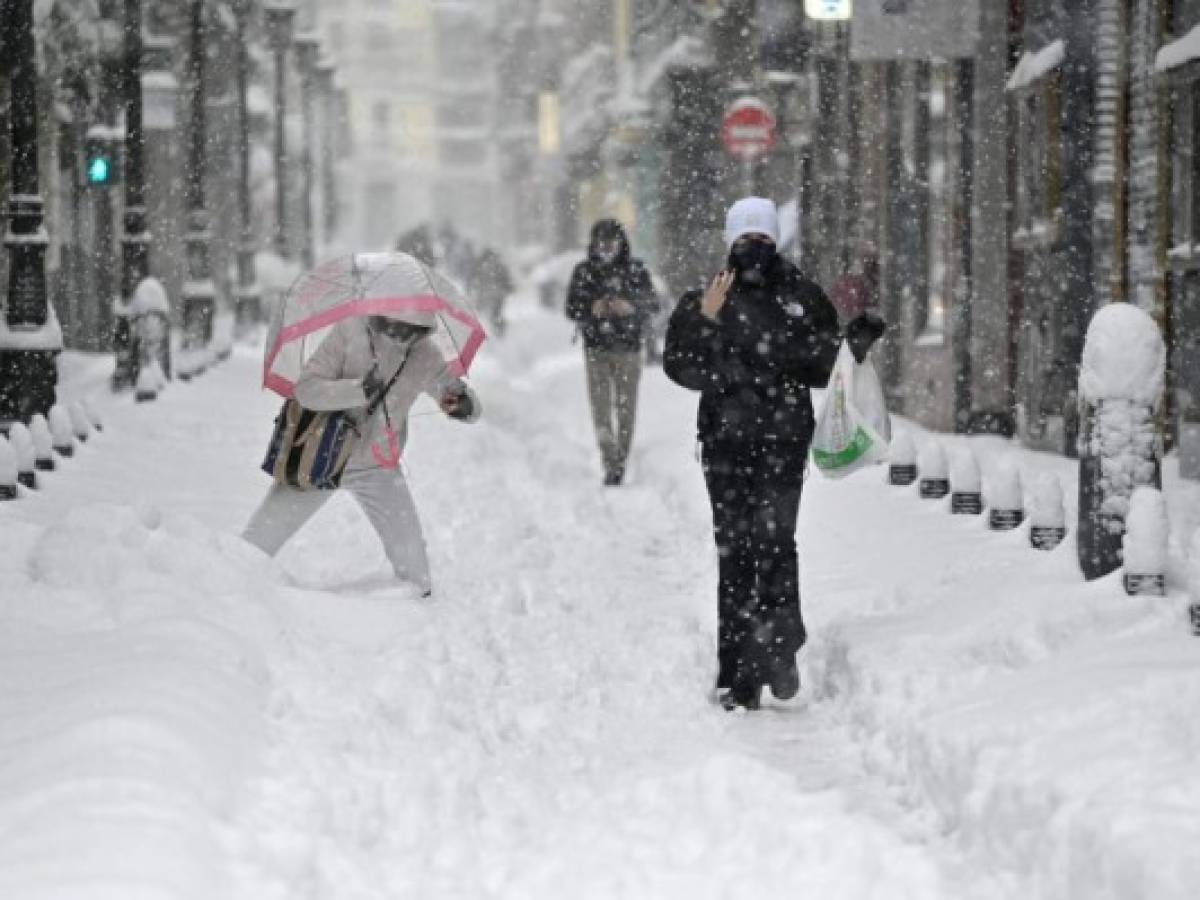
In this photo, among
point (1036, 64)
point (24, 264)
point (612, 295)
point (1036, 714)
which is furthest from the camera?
point (1036, 64)

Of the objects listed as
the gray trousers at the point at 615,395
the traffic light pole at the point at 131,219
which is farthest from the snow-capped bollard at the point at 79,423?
the traffic light pole at the point at 131,219

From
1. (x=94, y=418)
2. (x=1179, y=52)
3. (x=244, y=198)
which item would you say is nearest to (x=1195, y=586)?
(x=1179, y=52)

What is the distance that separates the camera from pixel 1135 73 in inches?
593

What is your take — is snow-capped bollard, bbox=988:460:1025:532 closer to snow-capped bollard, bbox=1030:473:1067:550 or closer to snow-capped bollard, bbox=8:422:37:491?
snow-capped bollard, bbox=1030:473:1067:550

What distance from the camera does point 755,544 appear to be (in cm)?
801

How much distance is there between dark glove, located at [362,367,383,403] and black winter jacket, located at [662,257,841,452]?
195 centimetres

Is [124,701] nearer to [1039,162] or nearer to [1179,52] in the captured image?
[1179,52]

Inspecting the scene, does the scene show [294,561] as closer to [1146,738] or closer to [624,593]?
[624,593]

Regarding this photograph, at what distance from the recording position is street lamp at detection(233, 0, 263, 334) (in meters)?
31.2

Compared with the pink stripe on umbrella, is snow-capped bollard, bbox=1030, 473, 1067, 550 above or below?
below

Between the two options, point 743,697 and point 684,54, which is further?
point 684,54

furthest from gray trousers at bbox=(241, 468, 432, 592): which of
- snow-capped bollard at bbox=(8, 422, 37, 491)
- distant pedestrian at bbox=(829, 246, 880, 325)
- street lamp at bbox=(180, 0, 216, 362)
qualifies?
street lamp at bbox=(180, 0, 216, 362)

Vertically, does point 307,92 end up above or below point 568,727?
above

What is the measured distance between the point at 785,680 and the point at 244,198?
24410 mm
